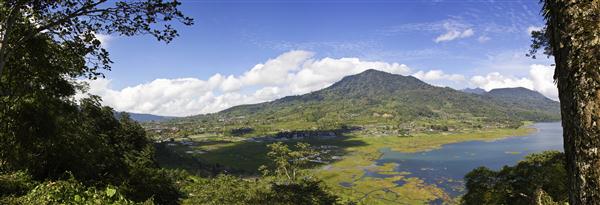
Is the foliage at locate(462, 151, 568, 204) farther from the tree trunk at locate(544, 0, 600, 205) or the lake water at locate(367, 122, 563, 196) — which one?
the lake water at locate(367, 122, 563, 196)

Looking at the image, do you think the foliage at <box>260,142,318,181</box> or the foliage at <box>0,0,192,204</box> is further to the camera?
the foliage at <box>260,142,318,181</box>

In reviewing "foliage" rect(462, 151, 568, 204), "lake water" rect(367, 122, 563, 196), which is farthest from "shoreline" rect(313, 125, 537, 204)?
"foliage" rect(462, 151, 568, 204)

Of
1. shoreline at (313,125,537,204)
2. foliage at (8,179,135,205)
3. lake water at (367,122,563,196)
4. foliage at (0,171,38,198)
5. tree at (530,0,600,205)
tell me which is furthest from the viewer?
lake water at (367,122,563,196)

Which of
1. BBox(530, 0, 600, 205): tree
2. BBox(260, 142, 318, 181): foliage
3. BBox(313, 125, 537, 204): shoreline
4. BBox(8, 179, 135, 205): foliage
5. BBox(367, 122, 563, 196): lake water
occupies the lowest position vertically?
BBox(313, 125, 537, 204): shoreline

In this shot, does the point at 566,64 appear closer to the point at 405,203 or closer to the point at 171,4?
the point at 171,4

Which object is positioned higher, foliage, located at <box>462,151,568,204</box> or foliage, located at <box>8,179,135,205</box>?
foliage, located at <box>8,179,135,205</box>

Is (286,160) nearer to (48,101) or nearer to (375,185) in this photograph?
(375,185)

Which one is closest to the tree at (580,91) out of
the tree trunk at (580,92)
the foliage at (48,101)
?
the tree trunk at (580,92)

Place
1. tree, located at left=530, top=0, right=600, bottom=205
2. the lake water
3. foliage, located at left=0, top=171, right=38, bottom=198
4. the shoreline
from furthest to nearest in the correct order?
the lake water, the shoreline, foliage, located at left=0, top=171, right=38, bottom=198, tree, located at left=530, top=0, right=600, bottom=205

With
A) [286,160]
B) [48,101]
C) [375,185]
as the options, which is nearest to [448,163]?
[375,185]
